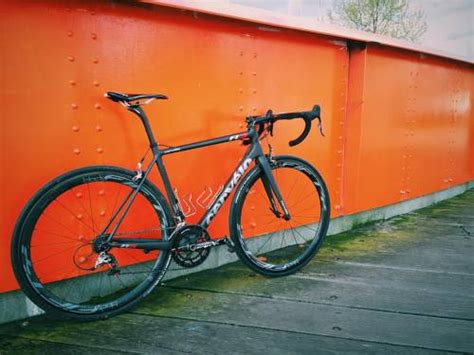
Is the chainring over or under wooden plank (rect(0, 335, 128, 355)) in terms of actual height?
over

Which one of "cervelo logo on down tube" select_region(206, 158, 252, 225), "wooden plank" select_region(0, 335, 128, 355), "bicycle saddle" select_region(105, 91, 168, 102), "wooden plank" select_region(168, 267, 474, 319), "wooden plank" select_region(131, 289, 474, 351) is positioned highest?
"bicycle saddle" select_region(105, 91, 168, 102)

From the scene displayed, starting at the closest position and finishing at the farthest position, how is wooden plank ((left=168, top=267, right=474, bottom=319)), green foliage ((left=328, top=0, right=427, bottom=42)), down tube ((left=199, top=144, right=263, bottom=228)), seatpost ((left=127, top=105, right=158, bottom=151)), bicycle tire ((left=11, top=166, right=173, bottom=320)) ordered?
bicycle tire ((left=11, top=166, right=173, bottom=320)) → seatpost ((left=127, top=105, right=158, bottom=151)) → wooden plank ((left=168, top=267, right=474, bottom=319)) → down tube ((left=199, top=144, right=263, bottom=228)) → green foliage ((left=328, top=0, right=427, bottom=42))

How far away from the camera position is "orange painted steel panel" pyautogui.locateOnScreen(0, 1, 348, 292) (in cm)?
227

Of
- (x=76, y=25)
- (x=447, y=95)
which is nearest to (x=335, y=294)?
(x=76, y=25)

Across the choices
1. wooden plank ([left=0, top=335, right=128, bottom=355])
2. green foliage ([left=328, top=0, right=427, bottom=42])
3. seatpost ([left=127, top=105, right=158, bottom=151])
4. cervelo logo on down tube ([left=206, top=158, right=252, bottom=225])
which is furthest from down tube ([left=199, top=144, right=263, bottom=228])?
green foliage ([left=328, top=0, right=427, bottom=42])

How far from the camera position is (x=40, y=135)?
2344 mm

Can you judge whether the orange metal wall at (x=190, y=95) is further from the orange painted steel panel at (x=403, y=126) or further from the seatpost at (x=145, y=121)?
the seatpost at (x=145, y=121)

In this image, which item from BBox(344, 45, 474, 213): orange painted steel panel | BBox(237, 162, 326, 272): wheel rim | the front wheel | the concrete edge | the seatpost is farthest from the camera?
BBox(344, 45, 474, 213): orange painted steel panel

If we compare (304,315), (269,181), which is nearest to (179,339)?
(304,315)

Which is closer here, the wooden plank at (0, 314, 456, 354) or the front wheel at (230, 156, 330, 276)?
the wooden plank at (0, 314, 456, 354)

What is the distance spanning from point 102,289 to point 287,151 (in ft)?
5.87

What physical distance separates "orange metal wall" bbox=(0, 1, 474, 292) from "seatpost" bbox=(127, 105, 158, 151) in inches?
7.4

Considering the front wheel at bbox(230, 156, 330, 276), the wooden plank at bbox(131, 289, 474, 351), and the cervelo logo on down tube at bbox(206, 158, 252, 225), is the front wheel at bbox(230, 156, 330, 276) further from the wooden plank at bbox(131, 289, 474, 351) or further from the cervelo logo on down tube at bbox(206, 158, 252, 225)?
the wooden plank at bbox(131, 289, 474, 351)

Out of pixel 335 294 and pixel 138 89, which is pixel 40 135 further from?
pixel 335 294
